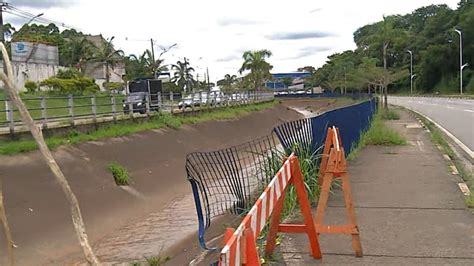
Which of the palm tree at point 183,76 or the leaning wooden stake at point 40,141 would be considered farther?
the palm tree at point 183,76

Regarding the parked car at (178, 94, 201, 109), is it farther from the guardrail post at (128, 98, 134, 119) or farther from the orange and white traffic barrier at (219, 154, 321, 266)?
the orange and white traffic barrier at (219, 154, 321, 266)

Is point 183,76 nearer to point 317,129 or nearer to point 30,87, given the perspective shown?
point 30,87

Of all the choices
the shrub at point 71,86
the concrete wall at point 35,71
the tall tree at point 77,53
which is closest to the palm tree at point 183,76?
the tall tree at point 77,53

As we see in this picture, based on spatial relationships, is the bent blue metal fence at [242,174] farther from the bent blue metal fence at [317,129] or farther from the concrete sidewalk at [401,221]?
the concrete sidewalk at [401,221]

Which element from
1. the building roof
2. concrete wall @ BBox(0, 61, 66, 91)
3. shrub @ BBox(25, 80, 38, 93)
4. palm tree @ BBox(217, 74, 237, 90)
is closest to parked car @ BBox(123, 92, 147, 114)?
shrub @ BBox(25, 80, 38, 93)

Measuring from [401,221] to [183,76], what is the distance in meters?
82.3

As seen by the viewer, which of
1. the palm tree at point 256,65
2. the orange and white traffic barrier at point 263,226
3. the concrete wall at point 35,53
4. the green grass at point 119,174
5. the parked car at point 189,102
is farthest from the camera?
the palm tree at point 256,65

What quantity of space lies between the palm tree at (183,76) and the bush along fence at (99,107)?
4242 cm

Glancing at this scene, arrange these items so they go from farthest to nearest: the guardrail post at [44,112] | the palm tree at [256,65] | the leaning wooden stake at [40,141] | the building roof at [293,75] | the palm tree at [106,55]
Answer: the building roof at [293,75]
the palm tree at [256,65]
the palm tree at [106,55]
the guardrail post at [44,112]
the leaning wooden stake at [40,141]

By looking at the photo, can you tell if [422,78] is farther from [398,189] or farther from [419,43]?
[398,189]

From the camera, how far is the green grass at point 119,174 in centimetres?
1794

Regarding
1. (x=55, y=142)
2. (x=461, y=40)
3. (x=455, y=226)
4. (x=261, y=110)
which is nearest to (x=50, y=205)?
(x=55, y=142)

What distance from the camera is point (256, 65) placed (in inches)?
3351

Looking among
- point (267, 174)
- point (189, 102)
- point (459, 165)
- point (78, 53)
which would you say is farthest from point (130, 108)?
point (78, 53)
